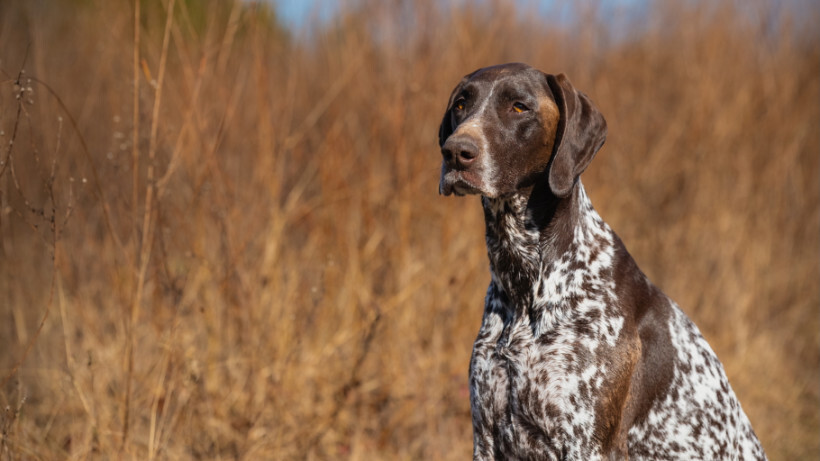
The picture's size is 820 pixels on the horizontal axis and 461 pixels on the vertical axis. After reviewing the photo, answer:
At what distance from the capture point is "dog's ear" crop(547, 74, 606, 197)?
282 cm

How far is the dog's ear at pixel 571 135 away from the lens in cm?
282

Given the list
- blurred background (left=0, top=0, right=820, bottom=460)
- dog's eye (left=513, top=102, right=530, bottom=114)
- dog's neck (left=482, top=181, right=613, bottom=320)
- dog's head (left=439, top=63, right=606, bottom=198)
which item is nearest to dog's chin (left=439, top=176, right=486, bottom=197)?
dog's head (left=439, top=63, right=606, bottom=198)

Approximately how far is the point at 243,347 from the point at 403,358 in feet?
3.36

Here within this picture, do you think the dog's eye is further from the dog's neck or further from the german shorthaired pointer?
the dog's neck

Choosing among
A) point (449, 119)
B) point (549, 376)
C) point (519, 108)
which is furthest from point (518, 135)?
point (549, 376)

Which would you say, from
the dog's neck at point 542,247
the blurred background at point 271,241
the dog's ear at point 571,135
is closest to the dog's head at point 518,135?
the dog's ear at point 571,135

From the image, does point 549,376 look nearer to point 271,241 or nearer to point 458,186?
point 458,186

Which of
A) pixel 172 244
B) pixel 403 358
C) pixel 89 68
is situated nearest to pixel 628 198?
pixel 403 358

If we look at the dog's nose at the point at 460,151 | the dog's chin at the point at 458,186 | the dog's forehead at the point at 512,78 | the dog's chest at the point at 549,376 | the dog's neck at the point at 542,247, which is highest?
the dog's forehead at the point at 512,78

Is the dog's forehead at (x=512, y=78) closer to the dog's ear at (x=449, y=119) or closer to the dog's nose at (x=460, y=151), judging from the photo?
the dog's ear at (x=449, y=119)

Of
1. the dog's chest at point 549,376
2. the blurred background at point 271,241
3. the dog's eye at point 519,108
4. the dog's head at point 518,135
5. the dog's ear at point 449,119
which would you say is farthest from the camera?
the blurred background at point 271,241

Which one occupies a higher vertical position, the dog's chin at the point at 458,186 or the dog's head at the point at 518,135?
the dog's head at the point at 518,135

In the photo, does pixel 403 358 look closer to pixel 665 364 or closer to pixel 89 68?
pixel 665 364

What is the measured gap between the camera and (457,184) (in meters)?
2.82
